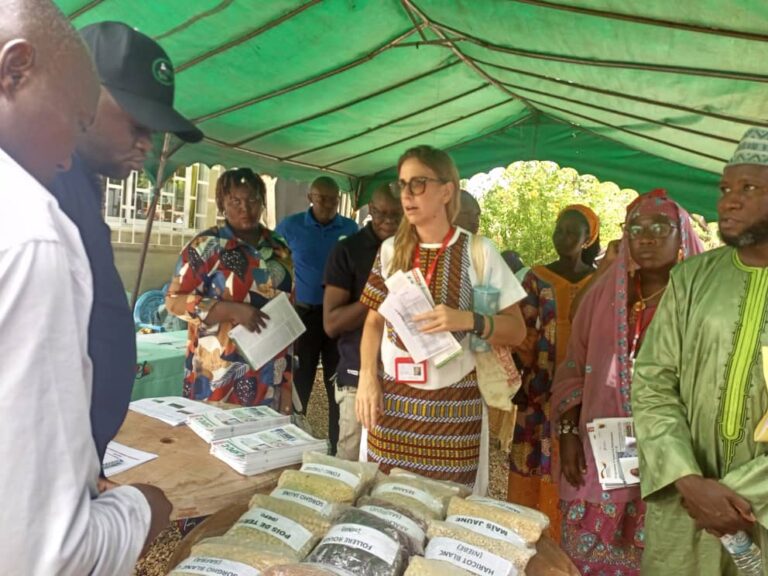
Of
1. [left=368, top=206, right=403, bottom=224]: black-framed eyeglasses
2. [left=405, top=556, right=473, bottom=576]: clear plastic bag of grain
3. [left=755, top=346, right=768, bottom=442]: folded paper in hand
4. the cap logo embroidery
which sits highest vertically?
the cap logo embroidery

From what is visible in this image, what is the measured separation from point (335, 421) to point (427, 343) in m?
2.24

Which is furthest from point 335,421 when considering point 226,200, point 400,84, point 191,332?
point 400,84

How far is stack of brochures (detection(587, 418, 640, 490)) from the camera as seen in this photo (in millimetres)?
2168

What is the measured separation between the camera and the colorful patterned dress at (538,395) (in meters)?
3.21

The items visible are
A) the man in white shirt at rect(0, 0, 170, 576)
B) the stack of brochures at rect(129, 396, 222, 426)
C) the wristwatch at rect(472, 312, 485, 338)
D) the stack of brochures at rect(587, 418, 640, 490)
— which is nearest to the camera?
the man in white shirt at rect(0, 0, 170, 576)

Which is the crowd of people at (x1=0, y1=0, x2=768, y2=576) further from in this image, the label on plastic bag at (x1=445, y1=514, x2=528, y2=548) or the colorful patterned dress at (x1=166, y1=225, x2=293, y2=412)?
the label on plastic bag at (x1=445, y1=514, x2=528, y2=548)

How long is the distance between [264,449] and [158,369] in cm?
281

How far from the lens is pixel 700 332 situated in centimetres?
187

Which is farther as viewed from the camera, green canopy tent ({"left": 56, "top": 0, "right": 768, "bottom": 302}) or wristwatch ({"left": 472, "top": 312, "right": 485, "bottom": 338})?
green canopy tent ({"left": 56, "top": 0, "right": 768, "bottom": 302})

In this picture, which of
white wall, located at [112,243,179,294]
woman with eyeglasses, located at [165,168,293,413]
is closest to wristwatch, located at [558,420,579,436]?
woman with eyeglasses, located at [165,168,293,413]

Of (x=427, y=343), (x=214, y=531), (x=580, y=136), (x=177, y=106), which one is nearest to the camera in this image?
(x=214, y=531)

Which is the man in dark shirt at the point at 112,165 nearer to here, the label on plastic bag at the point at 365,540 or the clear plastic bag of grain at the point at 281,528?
the clear plastic bag of grain at the point at 281,528

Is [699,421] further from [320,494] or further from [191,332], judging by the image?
[191,332]

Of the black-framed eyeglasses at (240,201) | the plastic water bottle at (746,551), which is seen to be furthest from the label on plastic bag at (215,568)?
the black-framed eyeglasses at (240,201)
